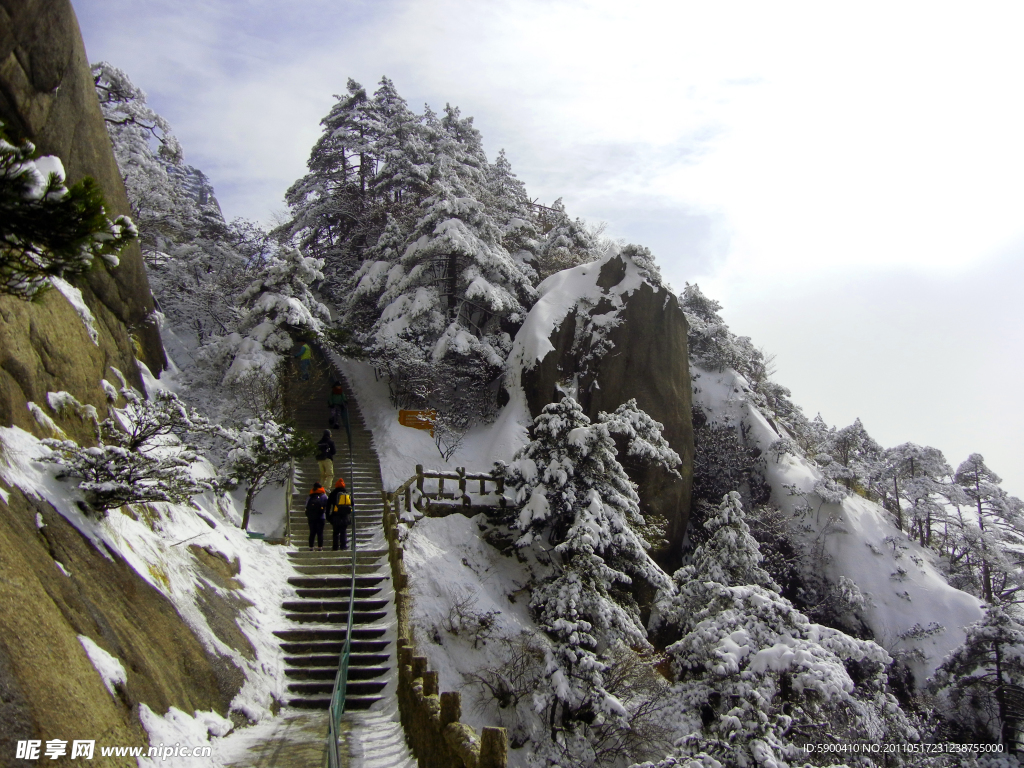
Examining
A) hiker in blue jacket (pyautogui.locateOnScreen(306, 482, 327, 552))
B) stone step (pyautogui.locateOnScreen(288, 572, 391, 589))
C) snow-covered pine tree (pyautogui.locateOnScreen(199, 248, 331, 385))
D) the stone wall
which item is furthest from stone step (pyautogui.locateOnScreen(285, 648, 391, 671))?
snow-covered pine tree (pyautogui.locateOnScreen(199, 248, 331, 385))

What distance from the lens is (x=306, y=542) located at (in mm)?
15516

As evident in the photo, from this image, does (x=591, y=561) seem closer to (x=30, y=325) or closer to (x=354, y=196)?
(x=30, y=325)

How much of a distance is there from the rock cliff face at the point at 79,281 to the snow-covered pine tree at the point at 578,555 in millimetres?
9247

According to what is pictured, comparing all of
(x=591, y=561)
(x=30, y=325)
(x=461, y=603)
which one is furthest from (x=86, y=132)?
(x=591, y=561)

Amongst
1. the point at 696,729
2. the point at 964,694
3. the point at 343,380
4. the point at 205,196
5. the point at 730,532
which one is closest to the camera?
the point at 696,729

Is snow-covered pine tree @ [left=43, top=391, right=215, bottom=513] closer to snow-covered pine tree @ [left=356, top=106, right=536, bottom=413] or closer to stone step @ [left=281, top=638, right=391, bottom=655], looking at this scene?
stone step @ [left=281, top=638, right=391, bottom=655]

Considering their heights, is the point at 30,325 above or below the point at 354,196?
below

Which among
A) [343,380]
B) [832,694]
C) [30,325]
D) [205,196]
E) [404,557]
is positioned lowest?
[832,694]

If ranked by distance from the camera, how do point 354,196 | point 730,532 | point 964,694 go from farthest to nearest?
point 354,196 < point 730,532 < point 964,694

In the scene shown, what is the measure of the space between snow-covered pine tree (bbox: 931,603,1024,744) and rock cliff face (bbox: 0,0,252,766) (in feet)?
50.2

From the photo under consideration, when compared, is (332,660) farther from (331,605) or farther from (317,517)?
(317,517)

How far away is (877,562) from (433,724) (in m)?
19.7

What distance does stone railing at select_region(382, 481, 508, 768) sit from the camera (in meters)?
5.26

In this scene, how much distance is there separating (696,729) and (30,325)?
42.3 feet
